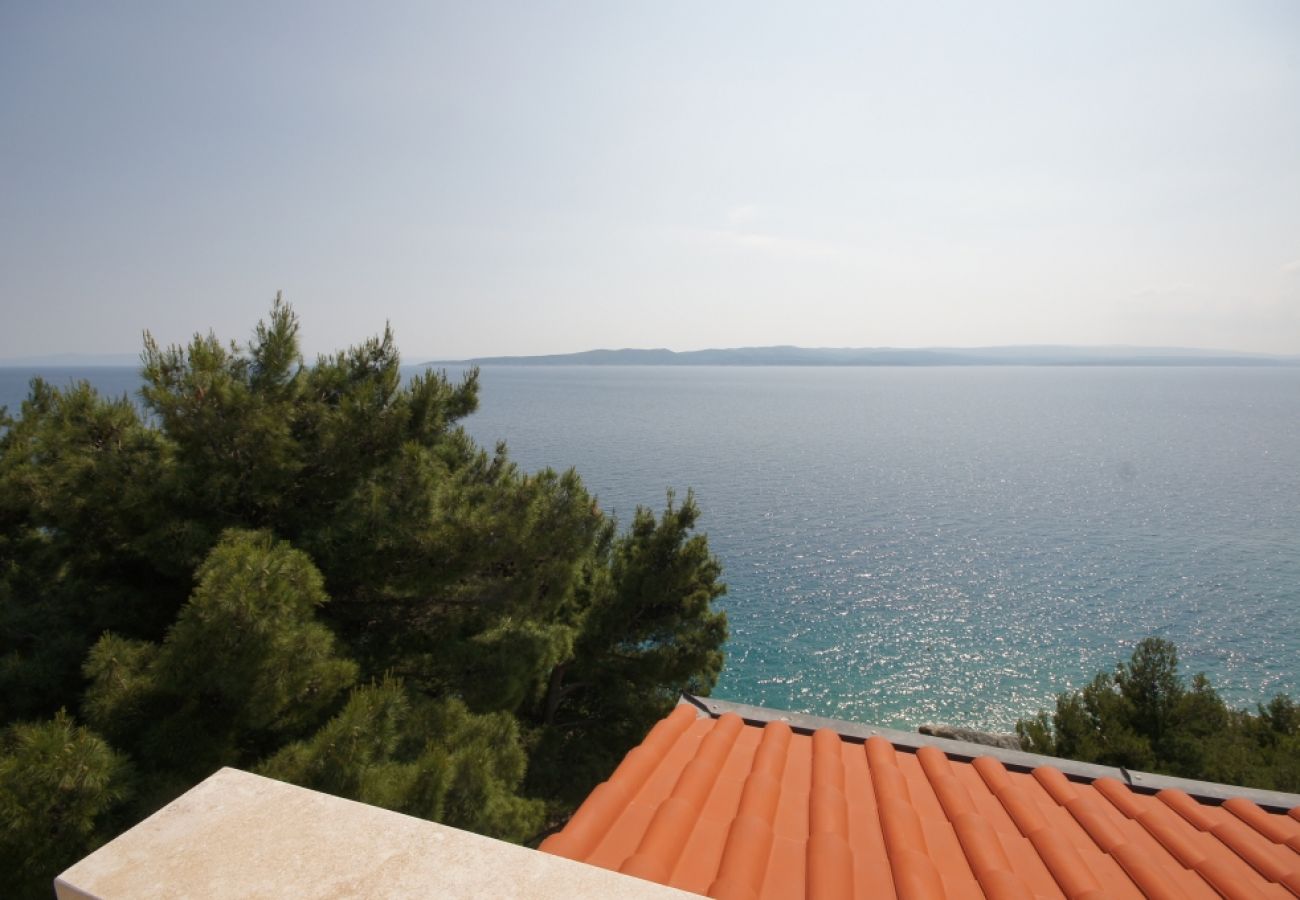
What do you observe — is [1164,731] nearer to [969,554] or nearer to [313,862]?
[313,862]

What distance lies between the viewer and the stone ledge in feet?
4.20

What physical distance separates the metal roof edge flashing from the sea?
44.3ft

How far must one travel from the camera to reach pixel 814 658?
799 inches

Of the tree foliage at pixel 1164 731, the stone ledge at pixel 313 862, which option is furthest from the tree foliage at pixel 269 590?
the tree foliage at pixel 1164 731

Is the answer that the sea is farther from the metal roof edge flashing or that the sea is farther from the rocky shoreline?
the metal roof edge flashing

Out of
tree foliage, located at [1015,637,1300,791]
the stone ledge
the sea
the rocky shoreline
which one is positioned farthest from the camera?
the sea

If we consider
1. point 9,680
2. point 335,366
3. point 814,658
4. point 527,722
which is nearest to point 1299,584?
point 814,658

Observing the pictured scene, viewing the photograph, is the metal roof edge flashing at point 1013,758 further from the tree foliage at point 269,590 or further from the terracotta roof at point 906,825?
the tree foliage at point 269,590

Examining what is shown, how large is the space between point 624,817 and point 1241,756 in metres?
12.9

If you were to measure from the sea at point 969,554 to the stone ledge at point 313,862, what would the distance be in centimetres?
1798

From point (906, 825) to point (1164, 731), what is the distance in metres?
12.5

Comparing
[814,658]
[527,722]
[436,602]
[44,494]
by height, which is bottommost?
[814,658]

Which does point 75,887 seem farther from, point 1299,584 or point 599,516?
point 1299,584

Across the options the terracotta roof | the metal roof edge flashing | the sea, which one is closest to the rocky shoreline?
the sea
